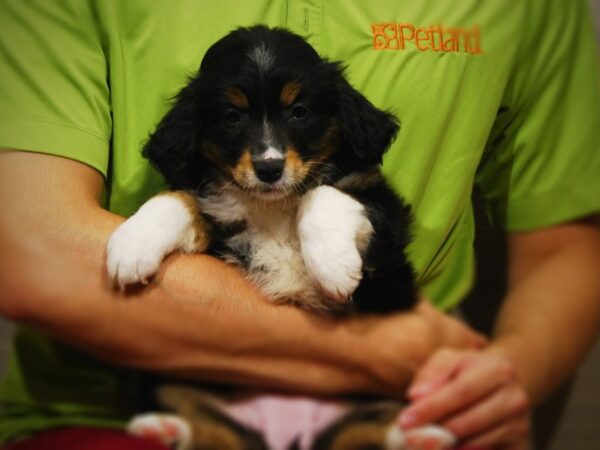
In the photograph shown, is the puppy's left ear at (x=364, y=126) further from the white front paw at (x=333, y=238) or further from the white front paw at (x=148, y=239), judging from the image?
the white front paw at (x=148, y=239)

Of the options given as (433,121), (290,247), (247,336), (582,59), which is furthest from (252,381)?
(582,59)

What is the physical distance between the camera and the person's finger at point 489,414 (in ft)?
2.06

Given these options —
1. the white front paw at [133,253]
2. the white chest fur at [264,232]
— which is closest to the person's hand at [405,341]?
the white chest fur at [264,232]

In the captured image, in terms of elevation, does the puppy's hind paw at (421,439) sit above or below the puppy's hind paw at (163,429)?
above

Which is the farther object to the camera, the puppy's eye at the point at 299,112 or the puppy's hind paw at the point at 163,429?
the puppy's eye at the point at 299,112

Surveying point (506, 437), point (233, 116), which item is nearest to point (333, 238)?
point (233, 116)

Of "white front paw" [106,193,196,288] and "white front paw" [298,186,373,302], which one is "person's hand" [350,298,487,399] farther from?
"white front paw" [106,193,196,288]

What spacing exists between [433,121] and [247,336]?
14.1 inches

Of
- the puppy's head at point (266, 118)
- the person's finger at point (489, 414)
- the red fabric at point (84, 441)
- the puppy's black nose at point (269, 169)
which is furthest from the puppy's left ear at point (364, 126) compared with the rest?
the red fabric at point (84, 441)

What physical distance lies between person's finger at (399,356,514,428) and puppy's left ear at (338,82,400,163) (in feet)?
1.00

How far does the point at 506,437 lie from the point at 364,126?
417 mm

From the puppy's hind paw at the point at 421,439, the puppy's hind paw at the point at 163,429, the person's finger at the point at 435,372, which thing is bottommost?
the puppy's hind paw at the point at 163,429

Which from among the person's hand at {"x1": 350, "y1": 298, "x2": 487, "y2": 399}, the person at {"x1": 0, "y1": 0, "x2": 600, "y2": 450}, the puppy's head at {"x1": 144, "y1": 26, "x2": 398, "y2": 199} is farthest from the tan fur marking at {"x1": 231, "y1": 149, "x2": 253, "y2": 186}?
the person's hand at {"x1": 350, "y1": 298, "x2": 487, "y2": 399}

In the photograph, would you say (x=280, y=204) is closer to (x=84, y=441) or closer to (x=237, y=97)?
(x=237, y=97)
